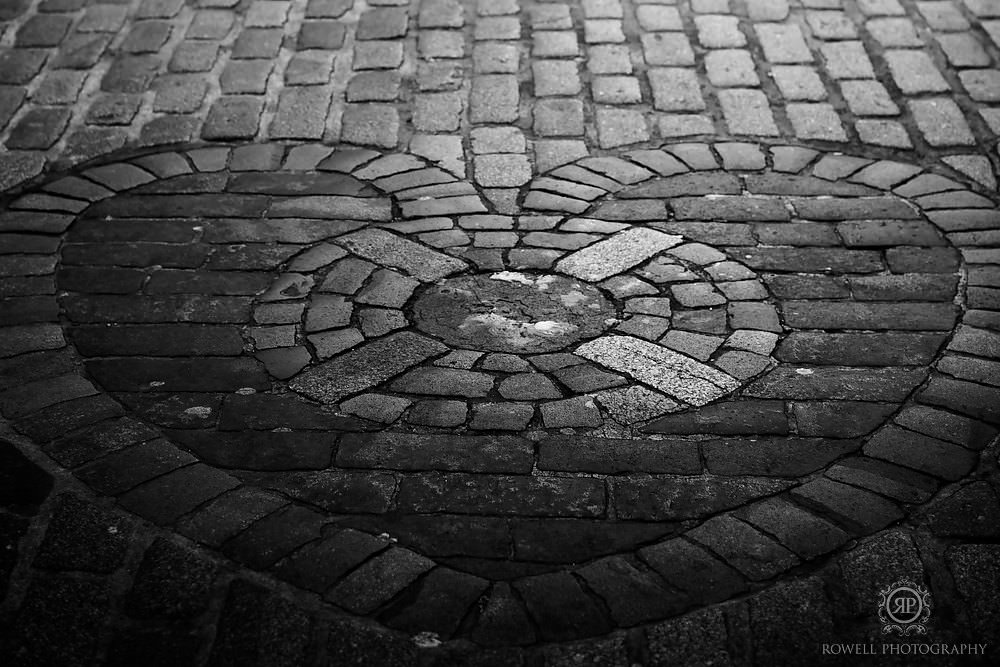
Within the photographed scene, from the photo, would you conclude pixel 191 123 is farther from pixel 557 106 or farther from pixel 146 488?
pixel 146 488

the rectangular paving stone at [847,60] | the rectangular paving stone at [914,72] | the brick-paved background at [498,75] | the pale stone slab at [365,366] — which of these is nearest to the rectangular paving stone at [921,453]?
the pale stone slab at [365,366]

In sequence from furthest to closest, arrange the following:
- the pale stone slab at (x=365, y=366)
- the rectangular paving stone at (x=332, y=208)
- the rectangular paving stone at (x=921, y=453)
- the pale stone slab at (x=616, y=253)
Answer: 1. the rectangular paving stone at (x=332, y=208)
2. the pale stone slab at (x=616, y=253)
3. the pale stone slab at (x=365, y=366)
4. the rectangular paving stone at (x=921, y=453)

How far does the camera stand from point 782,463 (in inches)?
126

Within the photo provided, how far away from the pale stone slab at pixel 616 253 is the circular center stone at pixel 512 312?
79 millimetres

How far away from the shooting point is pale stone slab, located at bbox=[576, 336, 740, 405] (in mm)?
3525

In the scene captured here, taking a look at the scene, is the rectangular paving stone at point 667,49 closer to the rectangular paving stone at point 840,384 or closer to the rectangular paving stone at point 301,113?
the rectangular paving stone at point 301,113

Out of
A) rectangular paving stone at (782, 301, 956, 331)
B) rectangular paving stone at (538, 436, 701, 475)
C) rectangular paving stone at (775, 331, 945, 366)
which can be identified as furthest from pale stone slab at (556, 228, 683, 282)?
rectangular paving stone at (538, 436, 701, 475)

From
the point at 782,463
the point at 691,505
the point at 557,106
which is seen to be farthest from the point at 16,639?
the point at 557,106

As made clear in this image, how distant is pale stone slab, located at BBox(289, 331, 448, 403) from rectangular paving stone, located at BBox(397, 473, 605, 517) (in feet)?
1.73

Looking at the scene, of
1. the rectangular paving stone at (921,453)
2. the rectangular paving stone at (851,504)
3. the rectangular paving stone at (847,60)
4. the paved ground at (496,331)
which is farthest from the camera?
the rectangular paving stone at (847,60)

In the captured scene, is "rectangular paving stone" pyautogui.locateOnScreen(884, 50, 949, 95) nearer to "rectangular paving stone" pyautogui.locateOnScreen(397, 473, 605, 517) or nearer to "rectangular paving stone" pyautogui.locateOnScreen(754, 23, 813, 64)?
"rectangular paving stone" pyautogui.locateOnScreen(754, 23, 813, 64)

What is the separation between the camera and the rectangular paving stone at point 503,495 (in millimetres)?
3035

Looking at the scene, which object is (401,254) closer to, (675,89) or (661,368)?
(661,368)

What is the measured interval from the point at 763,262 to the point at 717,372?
809 millimetres
